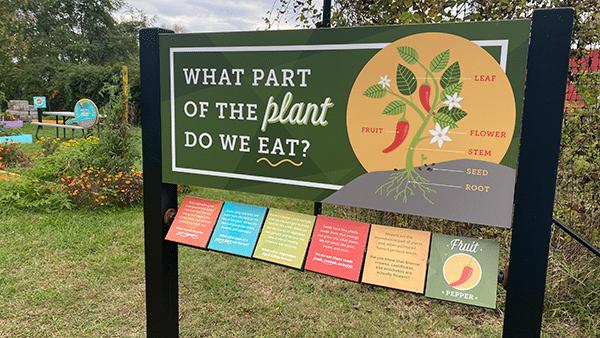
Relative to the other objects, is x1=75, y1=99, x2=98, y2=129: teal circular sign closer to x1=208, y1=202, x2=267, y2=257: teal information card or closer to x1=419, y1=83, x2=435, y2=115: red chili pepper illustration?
x1=208, y1=202, x2=267, y2=257: teal information card

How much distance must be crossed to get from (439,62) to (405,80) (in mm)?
143

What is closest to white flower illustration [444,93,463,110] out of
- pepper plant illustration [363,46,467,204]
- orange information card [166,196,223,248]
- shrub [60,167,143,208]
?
pepper plant illustration [363,46,467,204]

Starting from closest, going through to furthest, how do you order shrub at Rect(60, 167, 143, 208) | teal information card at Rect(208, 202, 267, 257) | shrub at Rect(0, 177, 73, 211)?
teal information card at Rect(208, 202, 267, 257), shrub at Rect(0, 177, 73, 211), shrub at Rect(60, 167, 143, 208)

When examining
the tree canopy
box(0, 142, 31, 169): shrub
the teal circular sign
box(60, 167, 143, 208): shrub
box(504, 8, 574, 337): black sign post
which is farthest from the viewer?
the tree canopy

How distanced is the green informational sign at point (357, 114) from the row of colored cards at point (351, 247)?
16 cm

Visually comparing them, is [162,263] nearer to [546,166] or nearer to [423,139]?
[423,139]

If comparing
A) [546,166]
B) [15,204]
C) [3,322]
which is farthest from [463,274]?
[15,204]

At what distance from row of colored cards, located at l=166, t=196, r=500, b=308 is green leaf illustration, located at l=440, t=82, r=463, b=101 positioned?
0.57 metres

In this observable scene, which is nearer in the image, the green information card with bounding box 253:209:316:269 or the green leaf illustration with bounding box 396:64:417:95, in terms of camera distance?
the green leaf illustration with bounding box 396:64:417:95

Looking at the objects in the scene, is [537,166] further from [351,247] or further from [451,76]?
[351,247]

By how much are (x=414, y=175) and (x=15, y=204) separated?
5.50 meters

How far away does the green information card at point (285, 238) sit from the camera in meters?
2.03

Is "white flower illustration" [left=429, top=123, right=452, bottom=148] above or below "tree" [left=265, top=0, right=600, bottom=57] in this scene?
below

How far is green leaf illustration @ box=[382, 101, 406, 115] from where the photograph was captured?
1.74m
